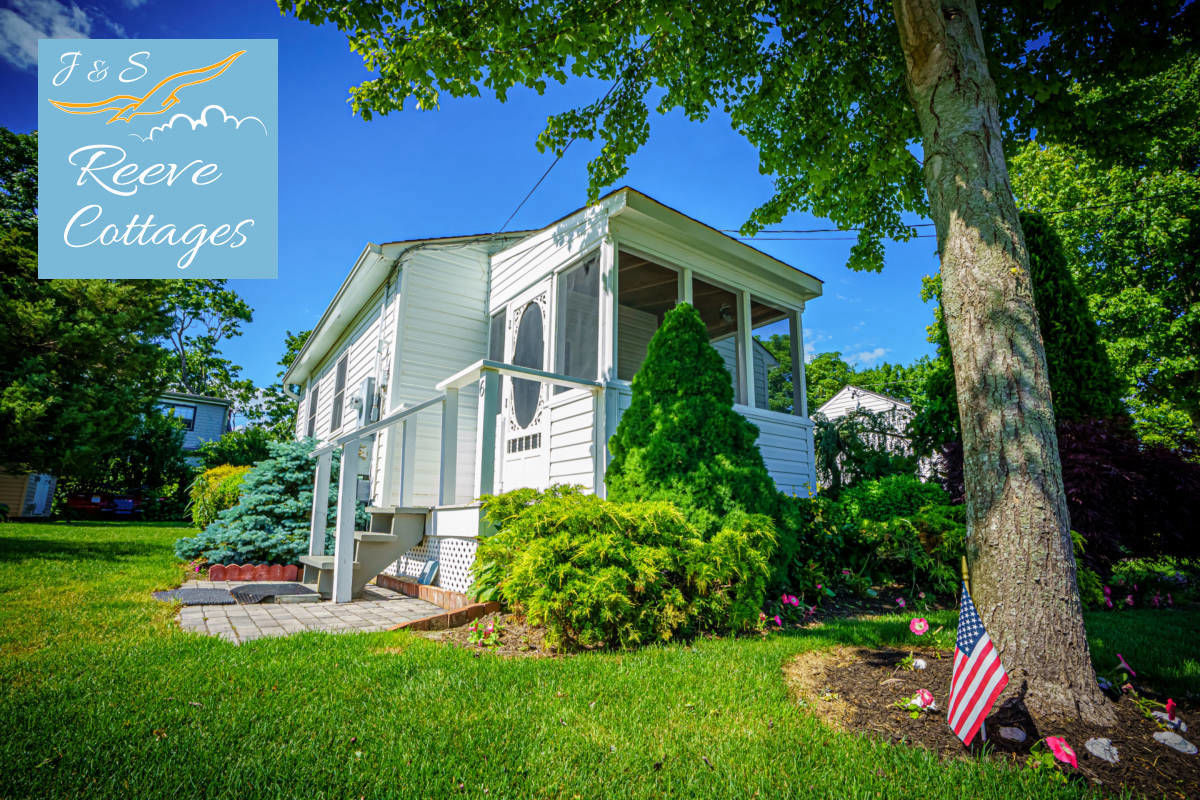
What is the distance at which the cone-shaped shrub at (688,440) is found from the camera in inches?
175

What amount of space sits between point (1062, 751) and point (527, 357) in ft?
20.9

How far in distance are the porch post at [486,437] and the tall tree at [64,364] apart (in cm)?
719

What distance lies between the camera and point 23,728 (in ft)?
6.43

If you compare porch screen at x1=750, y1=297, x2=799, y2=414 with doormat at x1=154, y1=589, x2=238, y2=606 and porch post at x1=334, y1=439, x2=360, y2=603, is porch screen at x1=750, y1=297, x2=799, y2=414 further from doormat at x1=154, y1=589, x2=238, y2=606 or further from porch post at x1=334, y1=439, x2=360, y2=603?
doormat at x1=154, y1=589, x2=238, y2=606

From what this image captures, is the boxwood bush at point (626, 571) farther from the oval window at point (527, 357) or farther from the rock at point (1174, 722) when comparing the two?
the oval window at point (527, 357)

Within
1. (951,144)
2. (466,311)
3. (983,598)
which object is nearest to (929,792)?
(983,598)

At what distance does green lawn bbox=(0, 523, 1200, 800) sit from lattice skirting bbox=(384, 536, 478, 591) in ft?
5.34

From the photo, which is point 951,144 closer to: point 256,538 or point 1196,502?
point 1196,502

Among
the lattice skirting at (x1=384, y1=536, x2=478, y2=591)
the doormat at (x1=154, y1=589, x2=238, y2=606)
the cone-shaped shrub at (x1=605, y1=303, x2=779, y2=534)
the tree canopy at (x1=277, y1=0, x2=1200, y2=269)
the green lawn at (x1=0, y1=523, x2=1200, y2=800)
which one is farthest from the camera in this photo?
the lattice skirting at (x1=384, y1=536, x2=478, y2=591)

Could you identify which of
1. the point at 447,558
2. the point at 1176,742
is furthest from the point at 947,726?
the point at 447,558

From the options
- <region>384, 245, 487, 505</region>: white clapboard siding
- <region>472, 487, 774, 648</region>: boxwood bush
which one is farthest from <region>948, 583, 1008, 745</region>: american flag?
<region>384, 245, 487, 505</region>: white clapboard siding

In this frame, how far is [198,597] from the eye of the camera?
16.1 feet

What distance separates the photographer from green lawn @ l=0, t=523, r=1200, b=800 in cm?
172

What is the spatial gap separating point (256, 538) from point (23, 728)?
16.7 feet
